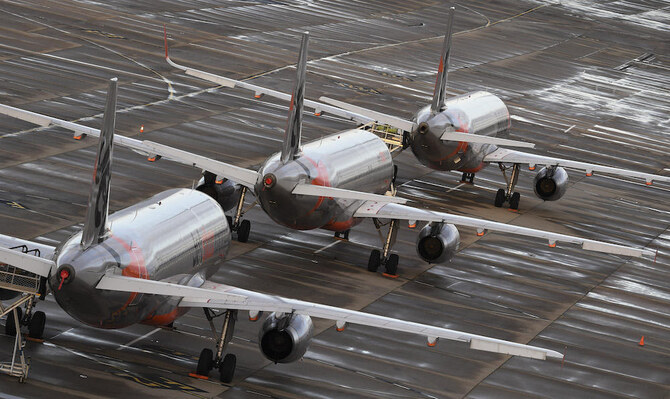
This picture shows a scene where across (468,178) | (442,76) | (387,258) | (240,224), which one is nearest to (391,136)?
(468,178)

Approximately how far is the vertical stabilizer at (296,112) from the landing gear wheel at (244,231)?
5666 millimetres

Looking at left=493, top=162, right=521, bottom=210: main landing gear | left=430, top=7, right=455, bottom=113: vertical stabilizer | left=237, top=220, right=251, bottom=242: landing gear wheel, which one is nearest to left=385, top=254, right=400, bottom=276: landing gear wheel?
left=237, top=220, right=251, bottom=242: landing gear wheel

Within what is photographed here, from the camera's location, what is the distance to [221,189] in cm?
5428

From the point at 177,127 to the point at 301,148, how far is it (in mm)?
22907

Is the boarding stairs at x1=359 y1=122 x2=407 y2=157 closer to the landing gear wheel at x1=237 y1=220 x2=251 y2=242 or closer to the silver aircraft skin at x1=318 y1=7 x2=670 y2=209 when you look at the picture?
the silver aircraft skin at x1=318 y1=7 x2=670 y2=209

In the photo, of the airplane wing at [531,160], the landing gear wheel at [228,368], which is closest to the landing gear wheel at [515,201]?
the airplane wing at [531,160]

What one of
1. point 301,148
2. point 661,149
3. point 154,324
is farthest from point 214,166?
point 661,149

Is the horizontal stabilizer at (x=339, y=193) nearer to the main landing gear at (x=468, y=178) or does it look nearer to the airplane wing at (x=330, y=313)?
the airplane wing at (x=330, y=313)

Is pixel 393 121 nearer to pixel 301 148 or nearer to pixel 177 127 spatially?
pixel 301 148

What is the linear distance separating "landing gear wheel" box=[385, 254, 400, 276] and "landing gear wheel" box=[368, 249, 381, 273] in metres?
0.45

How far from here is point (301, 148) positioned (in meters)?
50.2

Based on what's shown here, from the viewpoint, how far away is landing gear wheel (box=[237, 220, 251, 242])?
52656 millimetres

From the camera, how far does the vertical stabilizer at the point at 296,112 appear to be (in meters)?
45.7

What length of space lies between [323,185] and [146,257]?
14577 millimetres
